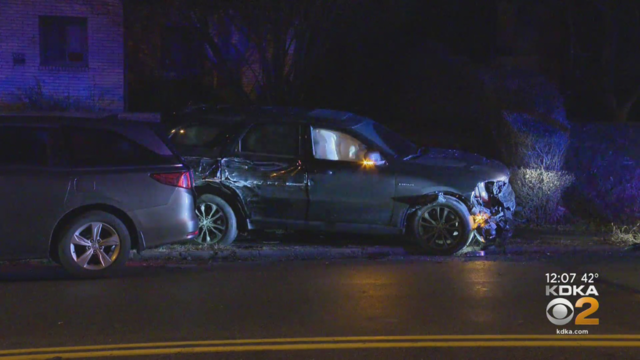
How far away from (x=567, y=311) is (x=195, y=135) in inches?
205

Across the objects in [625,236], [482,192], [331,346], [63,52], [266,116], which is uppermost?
[63,52]

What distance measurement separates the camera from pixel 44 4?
1667 cm

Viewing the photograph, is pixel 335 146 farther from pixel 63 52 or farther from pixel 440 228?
pixel 63 52

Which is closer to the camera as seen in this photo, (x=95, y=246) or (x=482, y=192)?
(x=95, y=246)

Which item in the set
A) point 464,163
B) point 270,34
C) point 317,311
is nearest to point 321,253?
point 464,163

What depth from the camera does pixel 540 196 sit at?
11406 mm

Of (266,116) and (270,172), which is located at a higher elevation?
(266,116)

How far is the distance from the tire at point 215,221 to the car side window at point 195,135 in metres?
0.72

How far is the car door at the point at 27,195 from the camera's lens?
7.84 m

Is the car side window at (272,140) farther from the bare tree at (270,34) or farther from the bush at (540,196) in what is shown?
the bare tree at (270,34)

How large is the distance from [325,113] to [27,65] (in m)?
9.32

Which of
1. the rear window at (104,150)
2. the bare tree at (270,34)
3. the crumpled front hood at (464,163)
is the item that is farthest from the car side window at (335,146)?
the bare tree at (270,34)

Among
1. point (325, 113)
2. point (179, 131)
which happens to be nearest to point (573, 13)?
point (325, 113)

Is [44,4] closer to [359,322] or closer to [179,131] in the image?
[179,131]
